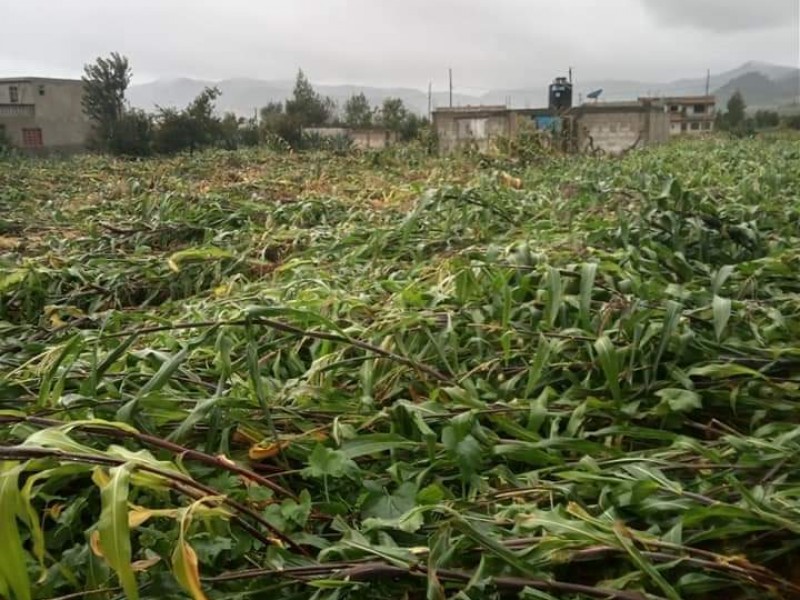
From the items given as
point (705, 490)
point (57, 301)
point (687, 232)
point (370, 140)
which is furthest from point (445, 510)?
point (370, 140)

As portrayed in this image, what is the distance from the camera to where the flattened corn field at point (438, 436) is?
0.89 meters

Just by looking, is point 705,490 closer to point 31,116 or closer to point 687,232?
point 687,232

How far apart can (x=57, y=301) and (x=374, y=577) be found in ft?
7.90

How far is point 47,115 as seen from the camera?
28172 mm

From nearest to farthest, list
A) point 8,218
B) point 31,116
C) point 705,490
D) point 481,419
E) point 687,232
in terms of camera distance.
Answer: point 705,490 < point 481,419 < point 687,232 < point 8,218 < point 31,116

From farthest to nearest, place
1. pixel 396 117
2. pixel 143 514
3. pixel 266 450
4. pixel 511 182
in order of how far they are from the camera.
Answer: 1. pixel 396 117
2. pixel 511 182
3. pixel 266 450
4. pixel 143 514

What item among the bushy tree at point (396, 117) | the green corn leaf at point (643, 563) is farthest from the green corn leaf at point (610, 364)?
the bushy tree at point (396, 117)

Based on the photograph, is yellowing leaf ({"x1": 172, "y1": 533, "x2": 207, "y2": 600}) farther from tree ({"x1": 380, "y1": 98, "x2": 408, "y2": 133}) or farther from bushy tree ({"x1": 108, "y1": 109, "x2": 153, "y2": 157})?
tree ({"x1": 380, "y1": 98, "x2": 408, "y2": 133})

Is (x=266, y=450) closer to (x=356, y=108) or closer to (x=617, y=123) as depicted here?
(x=617, y=123)

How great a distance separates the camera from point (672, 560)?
902 millimetres

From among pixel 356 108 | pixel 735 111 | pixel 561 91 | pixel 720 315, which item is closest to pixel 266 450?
pixel 720 315

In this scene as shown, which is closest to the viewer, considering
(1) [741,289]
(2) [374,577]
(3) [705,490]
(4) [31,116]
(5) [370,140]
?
(2) [374,577]

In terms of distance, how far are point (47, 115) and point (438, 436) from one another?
31508 millimetres

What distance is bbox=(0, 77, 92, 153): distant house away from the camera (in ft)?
86.3
